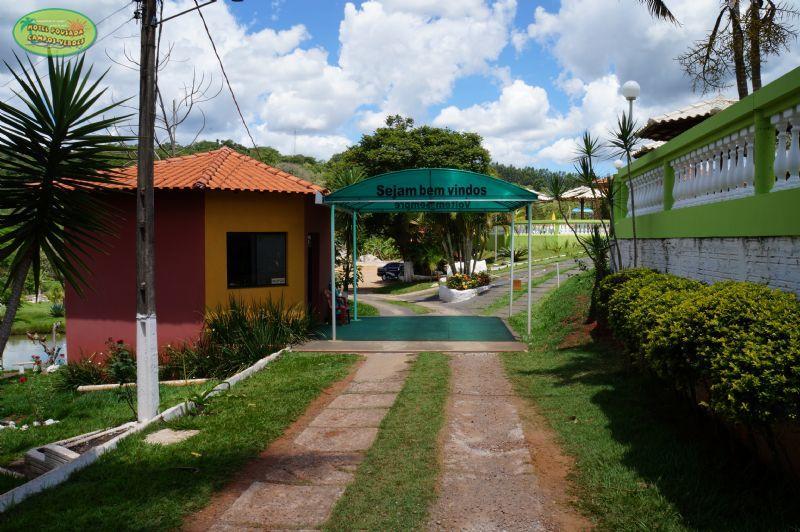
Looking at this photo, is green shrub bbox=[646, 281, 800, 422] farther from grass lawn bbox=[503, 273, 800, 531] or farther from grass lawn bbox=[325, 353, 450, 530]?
grass lawn bbox=[325, 353, 450, 530]

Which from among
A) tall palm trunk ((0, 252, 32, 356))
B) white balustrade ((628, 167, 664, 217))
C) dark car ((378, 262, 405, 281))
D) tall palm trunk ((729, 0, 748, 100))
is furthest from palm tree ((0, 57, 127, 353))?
dark car ((378, 262, 405, 281))

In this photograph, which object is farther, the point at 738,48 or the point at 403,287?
the point at 403,287

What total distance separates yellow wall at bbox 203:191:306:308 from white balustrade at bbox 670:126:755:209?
7315 millimetres

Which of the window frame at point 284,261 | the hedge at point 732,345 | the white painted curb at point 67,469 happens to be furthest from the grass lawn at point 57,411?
the hedge at point 732,345

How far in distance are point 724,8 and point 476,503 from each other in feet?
38.9

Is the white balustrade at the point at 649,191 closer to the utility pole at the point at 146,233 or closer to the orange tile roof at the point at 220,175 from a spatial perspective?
the orange tile roof at the point at 220,175

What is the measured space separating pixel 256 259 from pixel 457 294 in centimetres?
1193

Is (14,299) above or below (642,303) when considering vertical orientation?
above

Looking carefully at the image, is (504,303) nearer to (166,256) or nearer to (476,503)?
(166,256)

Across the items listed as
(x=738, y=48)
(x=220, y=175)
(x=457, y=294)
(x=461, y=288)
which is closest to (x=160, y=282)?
(x=220, y=175)

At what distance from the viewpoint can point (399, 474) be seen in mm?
4926

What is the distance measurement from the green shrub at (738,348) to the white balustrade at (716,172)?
4.29 ft

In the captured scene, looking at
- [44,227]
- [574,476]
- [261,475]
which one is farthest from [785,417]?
[44,227]

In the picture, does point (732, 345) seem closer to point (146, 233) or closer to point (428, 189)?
point (146, 233)
